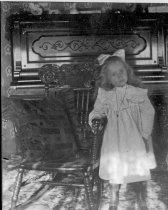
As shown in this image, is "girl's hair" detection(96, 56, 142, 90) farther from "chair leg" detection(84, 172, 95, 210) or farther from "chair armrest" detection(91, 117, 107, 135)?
"chair leg" detection(84, 172, 95, 210)

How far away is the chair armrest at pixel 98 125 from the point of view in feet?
6.34

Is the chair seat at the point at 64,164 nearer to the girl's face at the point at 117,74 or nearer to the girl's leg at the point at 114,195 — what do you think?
the girl's leg at the point at 114,195

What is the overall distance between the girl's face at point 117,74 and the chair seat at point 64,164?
46 centimetres

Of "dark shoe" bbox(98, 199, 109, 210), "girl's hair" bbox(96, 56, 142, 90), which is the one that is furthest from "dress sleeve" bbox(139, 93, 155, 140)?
"dark shoe" bbox(98, 199, 109, 210)

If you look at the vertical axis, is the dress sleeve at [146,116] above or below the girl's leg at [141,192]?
above

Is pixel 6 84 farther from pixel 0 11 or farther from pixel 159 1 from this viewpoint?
pixel 159 1

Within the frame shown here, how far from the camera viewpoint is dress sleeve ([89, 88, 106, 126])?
1958 mm

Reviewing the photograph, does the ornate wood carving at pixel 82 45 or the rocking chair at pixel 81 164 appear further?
the ornate wood carving at pixel 82 45

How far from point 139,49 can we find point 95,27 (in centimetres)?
29

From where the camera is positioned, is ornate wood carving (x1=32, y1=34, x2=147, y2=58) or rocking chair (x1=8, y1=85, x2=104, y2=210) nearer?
rocking chair (x1=8, y1=85, x2=104, y2=210)

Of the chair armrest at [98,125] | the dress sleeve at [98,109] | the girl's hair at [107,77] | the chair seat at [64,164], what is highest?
the girl's hair at [107,77]

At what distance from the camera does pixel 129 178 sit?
1954 mm

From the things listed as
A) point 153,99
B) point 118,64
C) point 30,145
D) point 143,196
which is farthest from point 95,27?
point 143,196

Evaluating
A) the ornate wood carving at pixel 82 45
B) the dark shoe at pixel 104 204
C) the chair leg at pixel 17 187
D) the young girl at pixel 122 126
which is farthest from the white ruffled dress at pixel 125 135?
the chair leg at pixel 17 187
